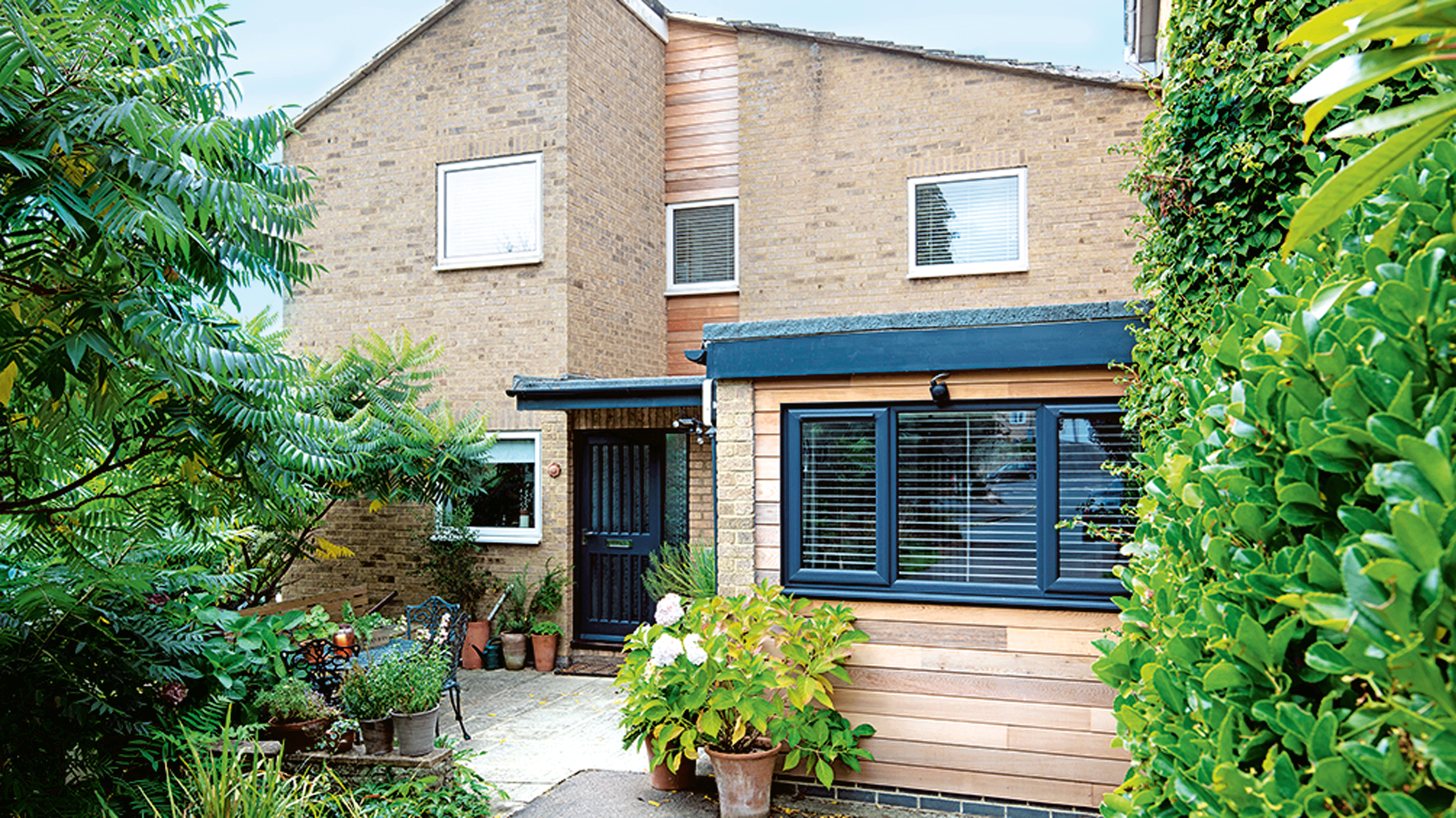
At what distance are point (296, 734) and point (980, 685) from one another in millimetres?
4174

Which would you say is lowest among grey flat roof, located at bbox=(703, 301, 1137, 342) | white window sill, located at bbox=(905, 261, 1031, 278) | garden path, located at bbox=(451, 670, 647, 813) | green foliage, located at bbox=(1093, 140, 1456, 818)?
garden path, located at bbox=(451, 670, 647, 813)

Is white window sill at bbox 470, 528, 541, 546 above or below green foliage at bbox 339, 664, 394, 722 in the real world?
above

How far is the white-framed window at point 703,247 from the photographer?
11.2 meters

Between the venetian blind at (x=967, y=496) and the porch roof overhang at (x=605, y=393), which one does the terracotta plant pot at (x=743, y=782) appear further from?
the porch roof overhang at (x=605, y=393)

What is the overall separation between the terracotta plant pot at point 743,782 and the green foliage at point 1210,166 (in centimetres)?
278

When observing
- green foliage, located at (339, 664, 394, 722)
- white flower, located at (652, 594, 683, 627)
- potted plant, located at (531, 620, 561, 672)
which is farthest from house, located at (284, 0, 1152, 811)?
green foliage, located at (339, 664, 394, 722)

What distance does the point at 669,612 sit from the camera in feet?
18.0

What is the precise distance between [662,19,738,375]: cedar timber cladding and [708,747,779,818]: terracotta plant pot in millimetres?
6669

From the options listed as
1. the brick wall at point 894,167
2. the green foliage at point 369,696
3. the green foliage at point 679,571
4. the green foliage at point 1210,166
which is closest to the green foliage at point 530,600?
the green foliage at point 679,571

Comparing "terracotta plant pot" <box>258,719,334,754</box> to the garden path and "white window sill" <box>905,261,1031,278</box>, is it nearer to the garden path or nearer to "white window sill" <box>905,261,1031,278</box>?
the garden path

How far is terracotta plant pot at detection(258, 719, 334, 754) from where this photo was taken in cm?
550

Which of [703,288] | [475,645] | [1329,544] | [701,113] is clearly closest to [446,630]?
[475,645]

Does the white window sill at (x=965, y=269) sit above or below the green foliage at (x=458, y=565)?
above

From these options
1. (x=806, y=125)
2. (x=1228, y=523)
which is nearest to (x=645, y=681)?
(x=1228, y=523)
